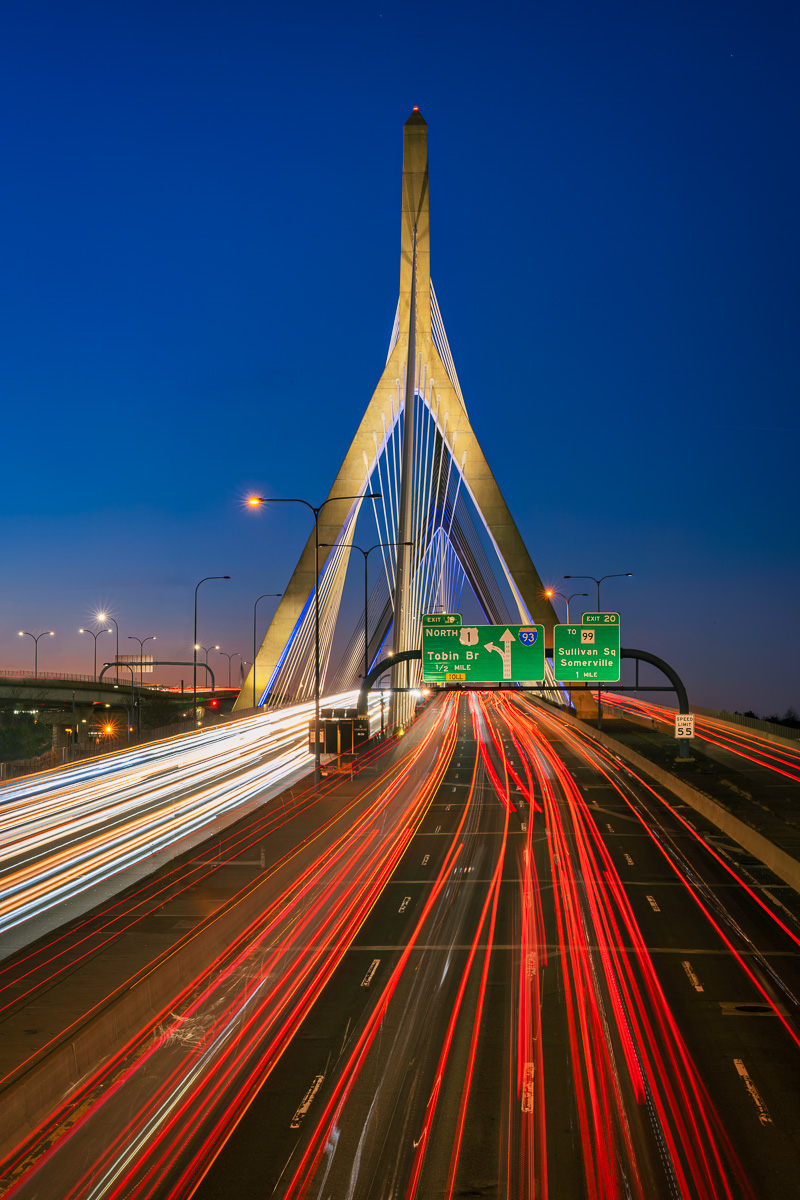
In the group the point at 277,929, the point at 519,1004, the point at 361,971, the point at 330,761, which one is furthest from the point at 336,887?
the point at 330,761

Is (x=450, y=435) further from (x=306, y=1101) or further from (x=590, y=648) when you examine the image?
(x=306, y=1101)

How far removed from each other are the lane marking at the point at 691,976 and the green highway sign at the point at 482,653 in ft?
84.0

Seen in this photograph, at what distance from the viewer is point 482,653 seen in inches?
1636

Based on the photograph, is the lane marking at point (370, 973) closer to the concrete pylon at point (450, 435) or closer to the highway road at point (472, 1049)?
the highway road at point (472, 1049)

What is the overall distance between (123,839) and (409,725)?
147 ft

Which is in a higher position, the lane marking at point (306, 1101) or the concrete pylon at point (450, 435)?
the concrete pylon at point (450, 435)

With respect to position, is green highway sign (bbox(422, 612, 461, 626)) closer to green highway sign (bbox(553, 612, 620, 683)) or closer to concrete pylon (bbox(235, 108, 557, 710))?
green highway sign (bbox(553, 612, 620, 683))

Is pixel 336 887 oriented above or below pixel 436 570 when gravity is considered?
below

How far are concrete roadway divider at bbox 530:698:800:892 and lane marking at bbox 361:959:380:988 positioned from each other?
10.2 m

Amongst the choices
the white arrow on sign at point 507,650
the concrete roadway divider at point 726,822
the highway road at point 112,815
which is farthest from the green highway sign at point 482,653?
the highway road at point 112,815

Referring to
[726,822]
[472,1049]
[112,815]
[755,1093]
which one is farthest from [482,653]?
[755,1093]

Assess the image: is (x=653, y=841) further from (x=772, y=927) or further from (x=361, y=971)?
(x=361, y=971)

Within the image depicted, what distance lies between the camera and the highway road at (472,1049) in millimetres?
8438

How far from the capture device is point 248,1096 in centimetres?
1000
